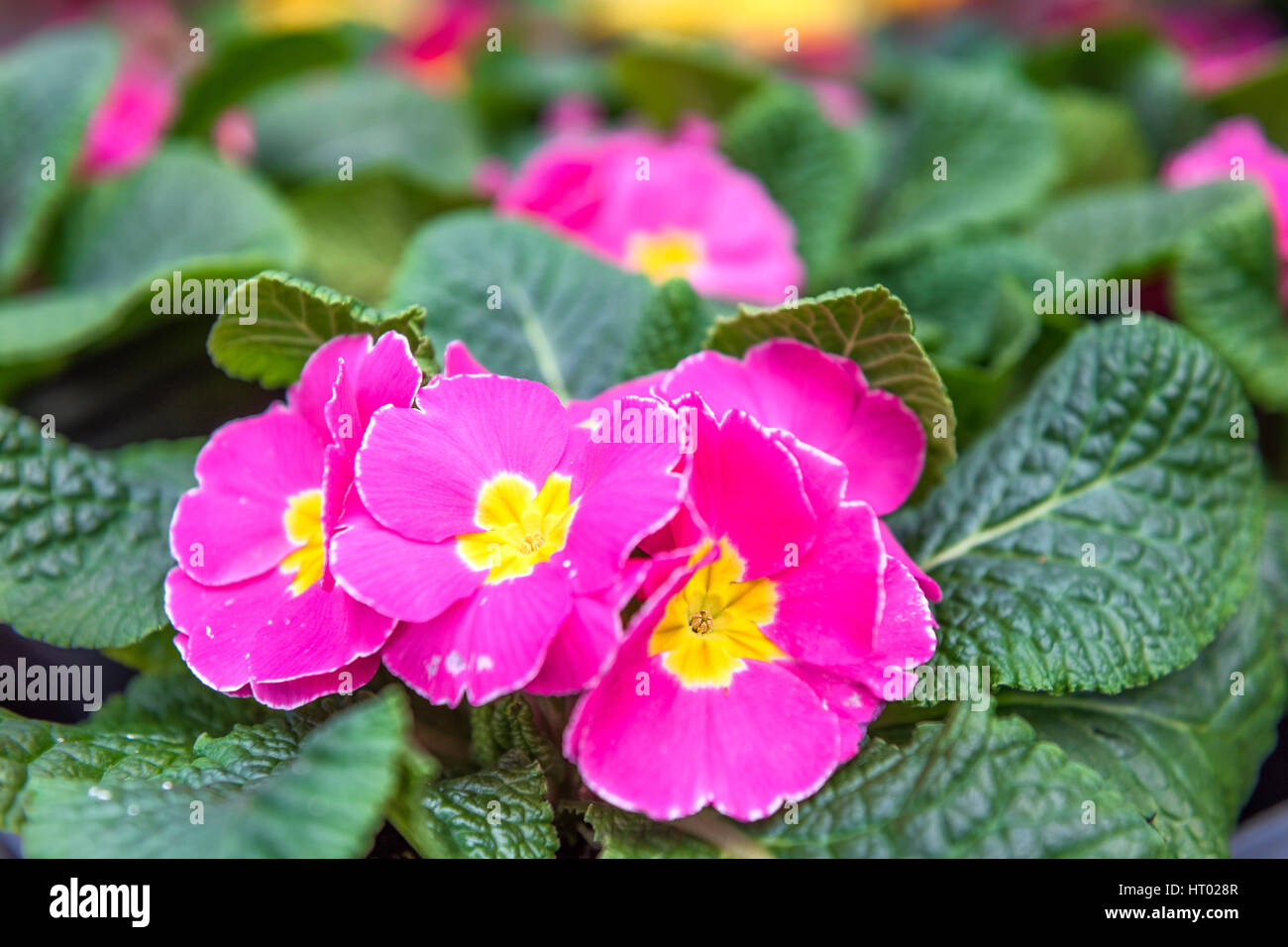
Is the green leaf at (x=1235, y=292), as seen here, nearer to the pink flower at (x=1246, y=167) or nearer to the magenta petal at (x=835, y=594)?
the pink flower at (x=1246, y=167)

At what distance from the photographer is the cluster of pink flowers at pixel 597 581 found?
66cm

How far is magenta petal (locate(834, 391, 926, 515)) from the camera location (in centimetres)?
81

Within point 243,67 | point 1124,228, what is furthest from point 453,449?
point 243,67

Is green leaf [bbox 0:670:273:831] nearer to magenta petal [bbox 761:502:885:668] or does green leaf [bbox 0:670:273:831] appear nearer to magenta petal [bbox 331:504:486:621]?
magenta petal [bbox 331:504:486:621]

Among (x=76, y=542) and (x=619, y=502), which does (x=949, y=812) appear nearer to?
(x=619, y=502)

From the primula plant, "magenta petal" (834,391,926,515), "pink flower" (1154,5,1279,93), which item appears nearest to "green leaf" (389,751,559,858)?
the primula plant

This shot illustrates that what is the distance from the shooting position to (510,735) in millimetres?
785

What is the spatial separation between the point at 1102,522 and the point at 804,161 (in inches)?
32.7

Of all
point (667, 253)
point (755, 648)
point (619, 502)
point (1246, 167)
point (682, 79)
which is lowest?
point (755, 648)

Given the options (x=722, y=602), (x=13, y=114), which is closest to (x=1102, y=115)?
(x=722, y=602)

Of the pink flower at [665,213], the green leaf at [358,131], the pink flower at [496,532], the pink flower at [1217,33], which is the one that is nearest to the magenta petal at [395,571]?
the pink flower at [496,532]

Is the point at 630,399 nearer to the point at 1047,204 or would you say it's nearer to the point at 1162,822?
the point at 1162,822

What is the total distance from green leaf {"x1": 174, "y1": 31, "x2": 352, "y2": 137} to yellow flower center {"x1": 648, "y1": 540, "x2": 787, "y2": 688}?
1600 mm
